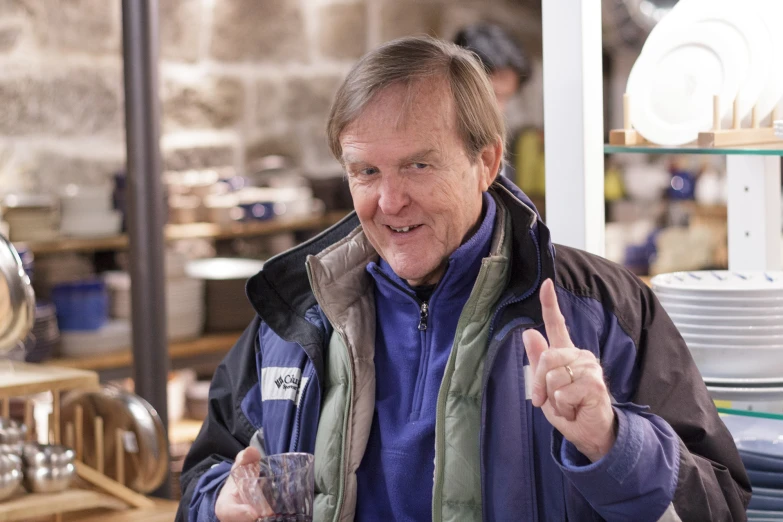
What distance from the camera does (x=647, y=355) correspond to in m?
1.64

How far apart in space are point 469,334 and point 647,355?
0.27 meters

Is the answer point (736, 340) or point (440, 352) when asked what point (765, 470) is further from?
point (440, 352)

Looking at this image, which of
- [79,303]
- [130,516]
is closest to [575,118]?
[130,516]

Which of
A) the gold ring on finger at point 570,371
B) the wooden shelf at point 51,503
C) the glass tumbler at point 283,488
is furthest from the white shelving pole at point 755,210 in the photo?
the wooden shelf at point 51,503

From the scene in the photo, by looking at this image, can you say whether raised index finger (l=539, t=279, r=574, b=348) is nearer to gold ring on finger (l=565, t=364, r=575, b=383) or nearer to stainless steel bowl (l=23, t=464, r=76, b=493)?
gold ring on finger (l=565, t=364, r=575, b=383)

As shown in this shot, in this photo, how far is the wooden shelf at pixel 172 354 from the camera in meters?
4.36

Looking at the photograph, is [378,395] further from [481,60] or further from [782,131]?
[782,131]

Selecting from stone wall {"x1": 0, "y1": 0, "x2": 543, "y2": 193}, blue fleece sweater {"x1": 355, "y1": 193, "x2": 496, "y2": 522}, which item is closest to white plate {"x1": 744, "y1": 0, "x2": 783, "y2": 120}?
blue fleece sweater {"x1": 355, "y1": 193, "x2": 496, "y2": 522}

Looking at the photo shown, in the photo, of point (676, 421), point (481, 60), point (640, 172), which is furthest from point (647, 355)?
point (640, 172)

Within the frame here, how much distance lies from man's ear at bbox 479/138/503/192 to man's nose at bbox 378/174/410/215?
162 mm

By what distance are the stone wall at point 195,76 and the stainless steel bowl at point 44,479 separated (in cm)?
285

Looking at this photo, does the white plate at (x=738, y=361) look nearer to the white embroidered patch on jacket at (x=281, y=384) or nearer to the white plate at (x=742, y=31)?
the white plate at (x=742, y=31)

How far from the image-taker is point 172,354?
15.1 ft

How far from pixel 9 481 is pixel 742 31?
5.21 ft
